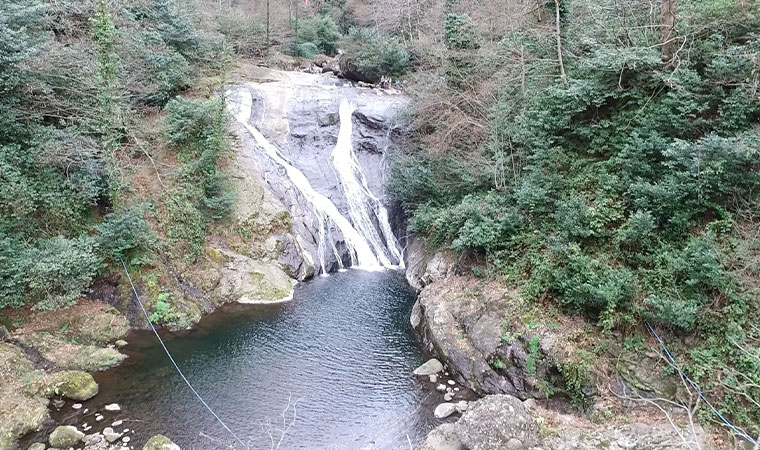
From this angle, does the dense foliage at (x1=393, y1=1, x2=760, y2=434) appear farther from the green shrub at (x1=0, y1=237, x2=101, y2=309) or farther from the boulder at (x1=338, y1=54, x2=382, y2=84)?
the boulder at (x1=338, y1=54, x2=382, y2=84)

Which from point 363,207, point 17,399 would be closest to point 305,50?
point 363,207

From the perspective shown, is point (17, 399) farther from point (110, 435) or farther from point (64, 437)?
point (110, 435)

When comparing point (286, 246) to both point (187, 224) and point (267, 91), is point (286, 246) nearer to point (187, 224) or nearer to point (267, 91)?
point (187, 224)

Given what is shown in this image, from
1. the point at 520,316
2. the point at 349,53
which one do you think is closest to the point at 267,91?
the point at 349,53

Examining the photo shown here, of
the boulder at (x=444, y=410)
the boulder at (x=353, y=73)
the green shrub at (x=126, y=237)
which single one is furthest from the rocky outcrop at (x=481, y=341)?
the boulder at (x=353, y=73)

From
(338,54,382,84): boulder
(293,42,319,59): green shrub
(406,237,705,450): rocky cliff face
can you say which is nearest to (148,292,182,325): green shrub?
(406,237,705,450): rocky cliff face

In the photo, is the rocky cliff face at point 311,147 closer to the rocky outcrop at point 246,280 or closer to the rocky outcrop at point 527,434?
the rocky outcrop at point 246,280
